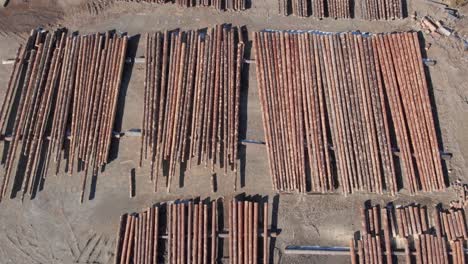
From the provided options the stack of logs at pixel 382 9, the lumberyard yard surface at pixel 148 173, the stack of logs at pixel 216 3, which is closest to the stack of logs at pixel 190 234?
the lumberyard yard surface at pixel 148 173

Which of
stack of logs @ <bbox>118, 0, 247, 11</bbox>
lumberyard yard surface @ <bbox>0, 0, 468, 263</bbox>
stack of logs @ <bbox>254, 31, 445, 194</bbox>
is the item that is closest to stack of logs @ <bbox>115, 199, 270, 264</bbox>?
lumberyard yard surface @ <bbox>0, 0, 468, 263</bbox>

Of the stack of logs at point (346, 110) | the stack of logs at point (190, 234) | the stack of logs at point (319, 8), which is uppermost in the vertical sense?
the stack of logs at point (319, 8)

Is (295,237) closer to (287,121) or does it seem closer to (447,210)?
(287,121)

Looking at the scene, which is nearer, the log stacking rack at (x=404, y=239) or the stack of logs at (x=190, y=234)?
the stack of logs at (x=190, y=234)

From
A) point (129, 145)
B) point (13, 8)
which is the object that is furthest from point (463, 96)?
point (13, 8)

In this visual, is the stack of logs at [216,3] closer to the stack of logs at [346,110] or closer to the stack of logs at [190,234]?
the stack of logs at [346,110]

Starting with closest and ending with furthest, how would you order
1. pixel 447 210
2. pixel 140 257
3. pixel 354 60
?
pixel 140 257 → pixel 447 210 → pixel 354 60
